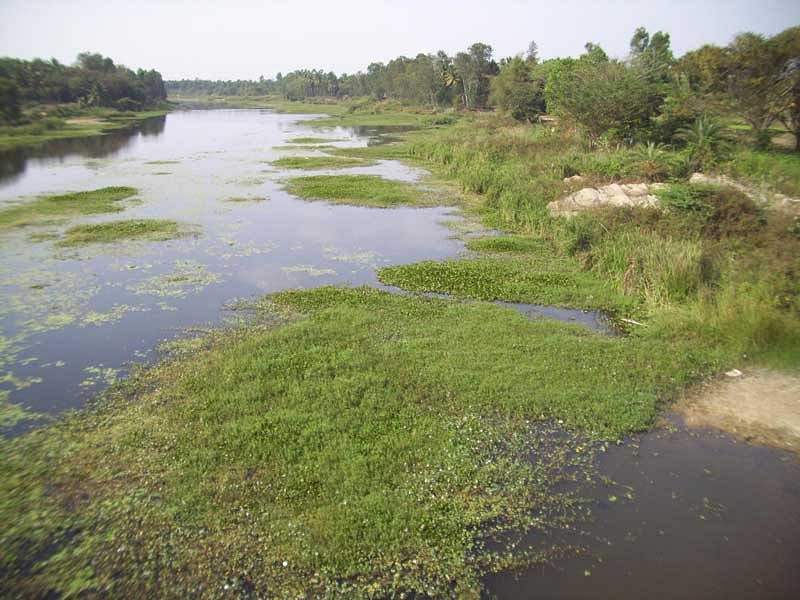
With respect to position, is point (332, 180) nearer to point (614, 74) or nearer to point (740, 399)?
point (614, 74)

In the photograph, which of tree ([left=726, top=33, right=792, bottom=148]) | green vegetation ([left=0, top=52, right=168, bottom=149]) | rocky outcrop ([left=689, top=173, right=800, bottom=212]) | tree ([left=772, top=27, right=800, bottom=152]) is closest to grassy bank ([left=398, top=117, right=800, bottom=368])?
rocky outcrop ([left=689, top=173, right=800, bottom=212])

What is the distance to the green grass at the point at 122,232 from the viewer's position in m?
17.4

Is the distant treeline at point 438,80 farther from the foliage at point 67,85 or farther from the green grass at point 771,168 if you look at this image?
the green grass at point 771,168

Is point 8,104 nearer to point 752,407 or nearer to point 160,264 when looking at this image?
point 160,264

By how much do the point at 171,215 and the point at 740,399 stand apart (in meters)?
20.1

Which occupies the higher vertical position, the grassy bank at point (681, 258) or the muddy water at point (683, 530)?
the grassy bank at point (681, 258)

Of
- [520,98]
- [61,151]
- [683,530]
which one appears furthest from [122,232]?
[520,98]

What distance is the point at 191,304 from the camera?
41.4 feet

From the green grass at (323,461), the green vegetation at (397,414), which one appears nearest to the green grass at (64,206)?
the green vegetation at (397,414)

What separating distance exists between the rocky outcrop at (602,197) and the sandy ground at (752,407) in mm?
9563

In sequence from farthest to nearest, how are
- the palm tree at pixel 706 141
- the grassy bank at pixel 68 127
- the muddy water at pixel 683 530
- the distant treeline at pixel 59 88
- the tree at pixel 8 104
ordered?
the distant treeline at pixel 59 88 → the tree at pixel 8 104 → the grassy bank at pixel 68 127 → the palm tree at pixel 706 141 → the muddy water at pixel 683 530

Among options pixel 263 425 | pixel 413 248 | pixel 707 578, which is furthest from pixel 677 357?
pixel 413 248

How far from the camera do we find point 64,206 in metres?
22.0

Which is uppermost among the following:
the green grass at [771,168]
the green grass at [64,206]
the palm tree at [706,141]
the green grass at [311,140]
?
the palm tree at [706,141]
